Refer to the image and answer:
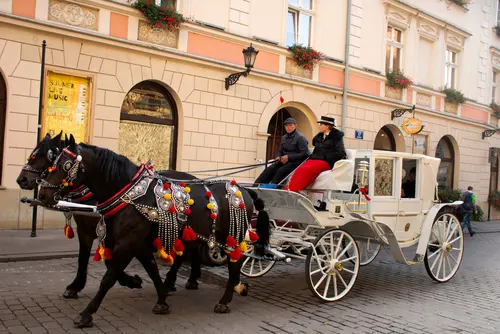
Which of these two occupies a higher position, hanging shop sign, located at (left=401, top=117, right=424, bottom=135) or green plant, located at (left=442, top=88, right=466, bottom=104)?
green plant, located at (left=442, top=88, right=466, bottom=104)

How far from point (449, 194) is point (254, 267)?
13.9 metres

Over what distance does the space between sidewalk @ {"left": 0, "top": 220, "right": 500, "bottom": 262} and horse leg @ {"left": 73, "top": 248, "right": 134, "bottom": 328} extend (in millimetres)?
3691

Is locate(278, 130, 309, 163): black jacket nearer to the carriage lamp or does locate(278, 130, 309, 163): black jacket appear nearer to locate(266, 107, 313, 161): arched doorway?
the carriage lamp

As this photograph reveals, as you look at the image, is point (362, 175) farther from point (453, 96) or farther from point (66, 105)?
point (453, 96)

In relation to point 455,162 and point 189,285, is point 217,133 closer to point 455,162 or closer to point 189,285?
point 189,285

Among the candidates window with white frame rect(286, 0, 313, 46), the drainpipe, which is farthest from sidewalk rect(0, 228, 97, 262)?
the drainpipe

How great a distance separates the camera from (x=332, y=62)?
49.5 ft

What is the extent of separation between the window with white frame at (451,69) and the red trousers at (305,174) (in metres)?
15.5

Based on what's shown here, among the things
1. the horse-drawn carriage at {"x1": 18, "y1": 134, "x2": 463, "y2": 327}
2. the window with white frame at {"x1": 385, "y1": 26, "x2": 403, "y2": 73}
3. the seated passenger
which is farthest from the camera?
the window with white frame at {"x1": 385, "y1": 26, "x2": 403, "y2": 73}

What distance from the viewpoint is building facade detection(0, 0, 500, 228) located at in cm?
984

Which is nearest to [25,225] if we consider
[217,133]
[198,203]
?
[217,133]

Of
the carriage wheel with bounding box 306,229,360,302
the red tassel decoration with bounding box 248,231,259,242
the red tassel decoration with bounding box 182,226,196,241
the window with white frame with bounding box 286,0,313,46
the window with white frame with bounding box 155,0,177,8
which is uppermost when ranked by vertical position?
the window with white frame with bounding box 286,0,313,46

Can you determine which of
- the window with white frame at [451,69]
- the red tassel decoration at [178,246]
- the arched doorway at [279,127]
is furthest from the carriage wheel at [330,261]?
the window with white frame at [451,69]

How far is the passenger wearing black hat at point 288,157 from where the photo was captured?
22.2 feet
